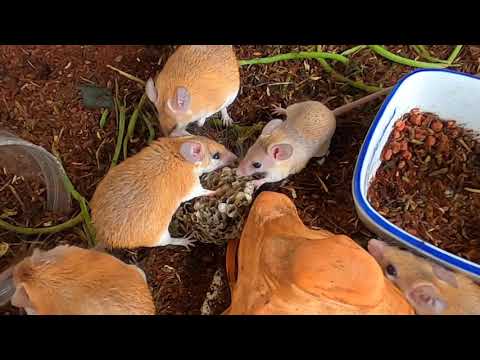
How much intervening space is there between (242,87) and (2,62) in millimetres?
1400

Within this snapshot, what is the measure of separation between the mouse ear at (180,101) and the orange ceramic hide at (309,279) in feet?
3.19

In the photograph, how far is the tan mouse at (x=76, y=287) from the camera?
2.07 m

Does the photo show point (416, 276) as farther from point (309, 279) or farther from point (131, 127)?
point (131, 127)

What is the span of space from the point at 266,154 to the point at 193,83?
56 cm

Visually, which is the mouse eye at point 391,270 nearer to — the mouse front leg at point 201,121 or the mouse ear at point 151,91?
the mouse front leg at point 201,121

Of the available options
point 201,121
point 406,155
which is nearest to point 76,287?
point 201,121

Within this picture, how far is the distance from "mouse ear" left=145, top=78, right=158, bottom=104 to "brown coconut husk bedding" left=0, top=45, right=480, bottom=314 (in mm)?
245

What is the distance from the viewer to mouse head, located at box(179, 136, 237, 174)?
254 centimetres

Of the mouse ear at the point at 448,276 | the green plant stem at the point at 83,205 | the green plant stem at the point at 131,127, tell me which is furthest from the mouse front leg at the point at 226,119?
the mouse ear at the point at 448,276

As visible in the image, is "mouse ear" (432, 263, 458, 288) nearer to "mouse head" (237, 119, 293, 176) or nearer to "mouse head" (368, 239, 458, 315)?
"mouse head" (368, 239, 458, 315)

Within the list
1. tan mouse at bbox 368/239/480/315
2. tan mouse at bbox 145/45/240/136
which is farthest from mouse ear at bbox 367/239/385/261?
tan mouse at bbox 145/45/240/136
